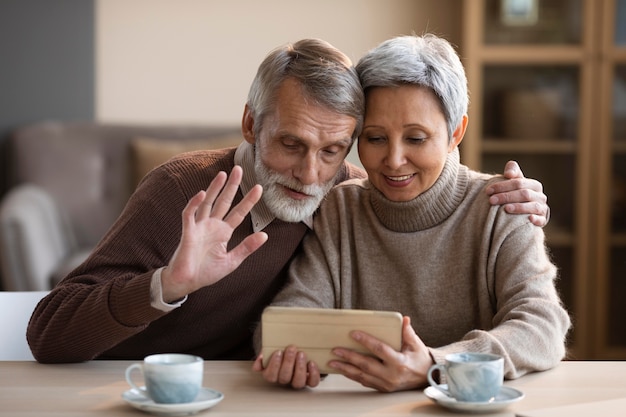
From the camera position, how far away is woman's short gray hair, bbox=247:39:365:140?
176 cm

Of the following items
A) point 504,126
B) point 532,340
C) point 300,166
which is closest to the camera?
point 532,340

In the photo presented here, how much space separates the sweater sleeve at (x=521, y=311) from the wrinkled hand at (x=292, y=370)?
19 centimetres

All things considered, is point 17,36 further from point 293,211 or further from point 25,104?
point 293,211

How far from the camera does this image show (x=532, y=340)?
158 centimetres

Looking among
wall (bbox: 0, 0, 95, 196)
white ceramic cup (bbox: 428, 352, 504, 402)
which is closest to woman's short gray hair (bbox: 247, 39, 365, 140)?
white ceramic cup (bbox: 428, 352, 504, 402)

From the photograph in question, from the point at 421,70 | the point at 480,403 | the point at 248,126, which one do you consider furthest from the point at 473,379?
the point at 248,126

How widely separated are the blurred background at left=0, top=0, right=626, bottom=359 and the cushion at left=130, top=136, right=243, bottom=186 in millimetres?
126

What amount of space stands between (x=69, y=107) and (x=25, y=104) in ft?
0.64

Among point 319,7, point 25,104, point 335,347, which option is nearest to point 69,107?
point 25,104

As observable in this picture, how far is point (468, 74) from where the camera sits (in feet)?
13.6

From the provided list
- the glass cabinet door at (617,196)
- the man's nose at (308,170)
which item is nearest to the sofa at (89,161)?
the glass cabinet door at (617,196)

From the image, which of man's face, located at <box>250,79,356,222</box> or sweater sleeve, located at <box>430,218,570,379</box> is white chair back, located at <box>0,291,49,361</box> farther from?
sweater sleeve, located at <box>430,218,570,379</box>

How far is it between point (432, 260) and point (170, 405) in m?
0.71

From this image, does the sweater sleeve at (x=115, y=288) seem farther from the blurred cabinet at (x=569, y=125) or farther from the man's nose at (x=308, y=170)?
the blurred cabinet at (x=569, y=125)
